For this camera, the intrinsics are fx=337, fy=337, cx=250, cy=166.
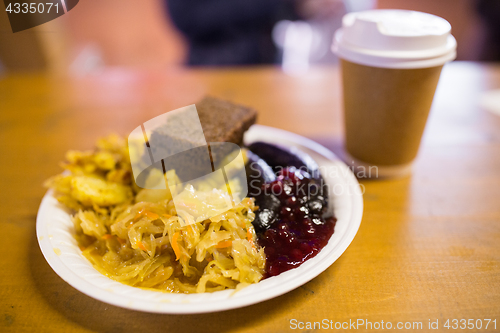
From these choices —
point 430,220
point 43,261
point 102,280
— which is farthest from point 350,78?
point 43,261

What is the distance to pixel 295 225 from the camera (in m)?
1.32

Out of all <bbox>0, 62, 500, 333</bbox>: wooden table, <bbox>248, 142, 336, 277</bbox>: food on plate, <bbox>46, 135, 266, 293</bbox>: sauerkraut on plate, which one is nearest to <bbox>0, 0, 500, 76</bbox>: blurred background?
<bbox>0, 62, 500, 333</bbox>: wooden table

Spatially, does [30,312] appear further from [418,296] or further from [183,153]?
[418,296]

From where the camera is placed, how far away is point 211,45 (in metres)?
3.58

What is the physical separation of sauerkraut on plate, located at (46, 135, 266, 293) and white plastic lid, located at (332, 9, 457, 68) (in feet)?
2.73

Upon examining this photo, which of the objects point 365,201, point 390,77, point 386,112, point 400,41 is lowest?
point 365,201

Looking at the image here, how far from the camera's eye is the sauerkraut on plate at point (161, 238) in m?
1.15

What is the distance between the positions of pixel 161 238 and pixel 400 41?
49.5 inches

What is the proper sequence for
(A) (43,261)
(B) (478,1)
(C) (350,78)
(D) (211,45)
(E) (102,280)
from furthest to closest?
(B) (478,1) < (D) (211,45) < (C) (350,78) < (A) (43,261) < (E) (102,280)

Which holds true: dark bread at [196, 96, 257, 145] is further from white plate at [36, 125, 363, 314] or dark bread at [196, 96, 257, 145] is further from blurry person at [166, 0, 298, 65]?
blurry person at [166, 0, 298, 65]

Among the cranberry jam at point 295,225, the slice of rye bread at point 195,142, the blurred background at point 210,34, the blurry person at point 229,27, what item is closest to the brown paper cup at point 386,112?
the cranberry jam at point 295,225

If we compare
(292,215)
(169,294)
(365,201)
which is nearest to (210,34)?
(365,201)

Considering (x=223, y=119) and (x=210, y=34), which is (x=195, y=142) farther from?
(x=210, y=34)

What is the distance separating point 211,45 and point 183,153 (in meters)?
2.41
